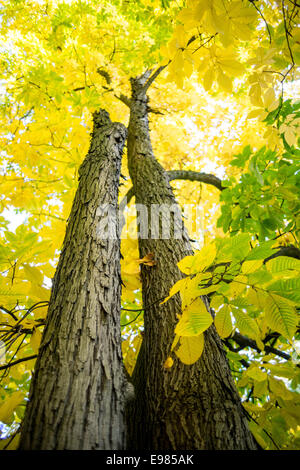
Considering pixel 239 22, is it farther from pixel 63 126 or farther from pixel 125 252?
pixel 63 126

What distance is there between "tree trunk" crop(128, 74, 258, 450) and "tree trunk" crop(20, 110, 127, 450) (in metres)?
0.26

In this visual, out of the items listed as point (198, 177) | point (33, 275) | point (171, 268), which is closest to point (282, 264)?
point (171, 268)

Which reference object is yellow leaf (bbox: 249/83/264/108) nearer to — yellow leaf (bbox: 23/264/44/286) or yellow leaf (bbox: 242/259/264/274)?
yellow leaf (bbox: 242/259/264/274)

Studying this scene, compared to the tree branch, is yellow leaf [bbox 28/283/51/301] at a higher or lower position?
lower

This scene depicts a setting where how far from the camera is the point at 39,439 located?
707mm

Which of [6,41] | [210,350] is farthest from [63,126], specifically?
[210,350]

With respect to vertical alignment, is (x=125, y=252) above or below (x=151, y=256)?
above

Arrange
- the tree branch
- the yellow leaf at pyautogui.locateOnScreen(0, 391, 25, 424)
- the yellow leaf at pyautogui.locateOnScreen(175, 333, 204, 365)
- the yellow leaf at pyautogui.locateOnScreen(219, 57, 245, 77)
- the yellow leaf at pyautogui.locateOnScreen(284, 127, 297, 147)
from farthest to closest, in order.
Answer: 1. the tree branch
2. the yellow leaf at pyautogui.locateOnScreen(284, 127, 297, 147)
3. the yellow leaf at pyautogui.locateOnScreen(219, 57, 245, 77)
4. the yellow leaf at pyautogui.locateOnScreen(0, 391, 25, 424)
5. the yellow leaf at pyautogui.locateOnScreen(175, 333, 204, 365)

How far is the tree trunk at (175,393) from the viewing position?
93cm

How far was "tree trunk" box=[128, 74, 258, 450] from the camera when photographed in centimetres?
93

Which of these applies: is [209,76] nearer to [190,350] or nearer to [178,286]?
[178,286]

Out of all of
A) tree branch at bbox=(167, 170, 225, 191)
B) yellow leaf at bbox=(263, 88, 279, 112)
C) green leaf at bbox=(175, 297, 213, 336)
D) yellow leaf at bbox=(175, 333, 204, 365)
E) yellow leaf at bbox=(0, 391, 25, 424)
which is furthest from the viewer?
tree branch at bbox=(167, 170, 225, 191)


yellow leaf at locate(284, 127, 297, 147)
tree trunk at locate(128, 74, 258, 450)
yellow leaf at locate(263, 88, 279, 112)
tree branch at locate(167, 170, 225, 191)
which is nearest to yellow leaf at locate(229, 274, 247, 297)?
tree trunk at locate(128, 74, 258, 450)

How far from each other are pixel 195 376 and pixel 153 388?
0.22 meters
